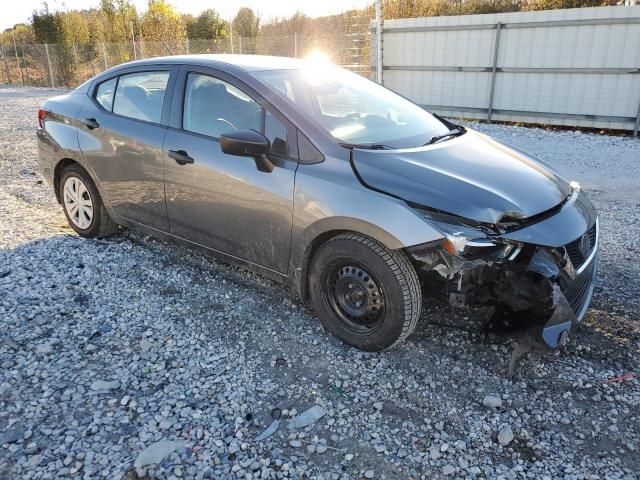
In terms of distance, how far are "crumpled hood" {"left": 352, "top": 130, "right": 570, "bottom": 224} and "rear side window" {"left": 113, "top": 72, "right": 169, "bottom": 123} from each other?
5.99 ft

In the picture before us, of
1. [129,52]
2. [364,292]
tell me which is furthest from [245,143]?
[129,52]

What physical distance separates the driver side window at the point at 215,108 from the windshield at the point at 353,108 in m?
0.23

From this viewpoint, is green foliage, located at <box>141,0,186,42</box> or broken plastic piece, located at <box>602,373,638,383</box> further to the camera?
green foliage, located at <box>141,0,186,42</box>

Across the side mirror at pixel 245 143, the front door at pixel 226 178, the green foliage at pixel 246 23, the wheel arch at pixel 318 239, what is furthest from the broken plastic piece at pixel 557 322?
the green foliage at pixel 246 23

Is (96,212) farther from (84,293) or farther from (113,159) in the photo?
(84,293)

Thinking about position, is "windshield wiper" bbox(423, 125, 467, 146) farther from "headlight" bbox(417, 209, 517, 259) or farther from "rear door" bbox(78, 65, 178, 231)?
"rear door" bbox(78, 65, 178, 231)

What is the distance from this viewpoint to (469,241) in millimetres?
2686

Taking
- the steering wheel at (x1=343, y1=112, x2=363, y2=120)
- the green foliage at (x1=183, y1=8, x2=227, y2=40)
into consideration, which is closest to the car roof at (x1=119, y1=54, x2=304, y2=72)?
the steering wheel at (x1=343, y1=112, x2=363, y2=120)

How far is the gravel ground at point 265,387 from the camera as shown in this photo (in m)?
2.37

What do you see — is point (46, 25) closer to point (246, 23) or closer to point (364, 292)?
point (246, 23)

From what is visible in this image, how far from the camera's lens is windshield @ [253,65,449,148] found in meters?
3.43

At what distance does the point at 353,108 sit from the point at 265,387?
2.15m

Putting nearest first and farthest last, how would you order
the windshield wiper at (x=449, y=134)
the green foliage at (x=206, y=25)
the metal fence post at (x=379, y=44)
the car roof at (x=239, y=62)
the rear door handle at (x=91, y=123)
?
the windshield wiper at (x=449, y=134) → the car roof at (x=239, y=62) → the rear door handle at (x=91, y=123) → the metal fence post at (x=379, y=44) → the green foliage at (x=206, y=25)

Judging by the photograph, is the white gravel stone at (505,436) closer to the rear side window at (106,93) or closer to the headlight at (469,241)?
the headlight at (469,241)
